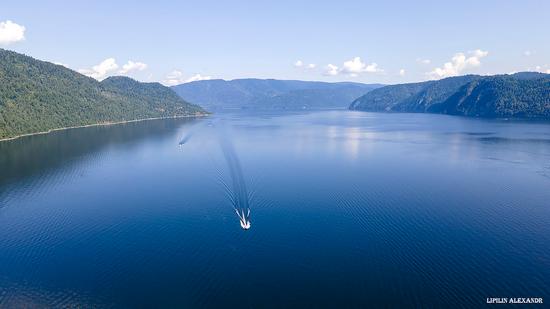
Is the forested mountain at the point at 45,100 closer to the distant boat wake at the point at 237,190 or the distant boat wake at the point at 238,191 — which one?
the distant boat wake at the point at 238,191

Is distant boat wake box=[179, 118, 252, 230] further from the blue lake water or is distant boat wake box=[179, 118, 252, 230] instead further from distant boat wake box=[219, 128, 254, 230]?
the blue lake water

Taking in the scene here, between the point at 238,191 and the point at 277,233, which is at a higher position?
the point at 238,191

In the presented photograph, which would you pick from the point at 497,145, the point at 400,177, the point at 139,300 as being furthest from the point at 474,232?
the point at 497,145

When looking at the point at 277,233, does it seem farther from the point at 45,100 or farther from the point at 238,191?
the point at 45,100

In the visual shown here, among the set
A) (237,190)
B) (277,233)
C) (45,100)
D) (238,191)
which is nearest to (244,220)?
(277,233)

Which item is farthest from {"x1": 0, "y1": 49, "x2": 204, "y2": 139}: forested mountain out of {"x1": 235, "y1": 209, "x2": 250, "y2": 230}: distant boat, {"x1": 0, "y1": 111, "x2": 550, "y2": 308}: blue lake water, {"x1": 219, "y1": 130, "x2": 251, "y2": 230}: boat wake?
{"x1": 235, "y1": 209, "x2": 250, "y2": 230}: distant boat

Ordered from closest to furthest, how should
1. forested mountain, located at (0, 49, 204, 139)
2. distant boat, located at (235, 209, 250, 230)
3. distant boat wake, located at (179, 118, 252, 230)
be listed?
distant boat, located at (235, 209, 250, 230), distant boat wake, located at (179, 118, 252, 230), forested mountain, located at (0, 49, 204, 139)

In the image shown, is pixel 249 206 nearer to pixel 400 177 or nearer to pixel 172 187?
pixel 172 187

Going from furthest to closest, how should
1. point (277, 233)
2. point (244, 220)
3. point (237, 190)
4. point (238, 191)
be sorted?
1. point (237, 190)
2. point (238, 191)
3. point (244, 220)
4. point (277, 233)
